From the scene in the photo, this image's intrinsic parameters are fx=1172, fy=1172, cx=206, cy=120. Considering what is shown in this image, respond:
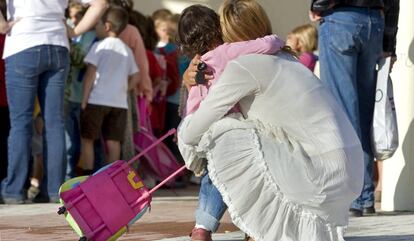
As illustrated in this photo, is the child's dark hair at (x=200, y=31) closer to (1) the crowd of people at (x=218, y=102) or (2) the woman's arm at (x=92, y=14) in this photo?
(1) the crowd of people at (x=218, y=102)

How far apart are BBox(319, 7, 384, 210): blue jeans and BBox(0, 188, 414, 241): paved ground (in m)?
0.50

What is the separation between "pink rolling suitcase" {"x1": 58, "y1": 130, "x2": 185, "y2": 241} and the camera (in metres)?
5.70

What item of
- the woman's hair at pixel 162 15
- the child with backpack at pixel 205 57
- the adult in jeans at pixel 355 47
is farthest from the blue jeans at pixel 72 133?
the child with backpack at pixel 205 57

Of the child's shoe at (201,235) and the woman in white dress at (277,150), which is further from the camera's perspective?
the child's shoe at (201,235)

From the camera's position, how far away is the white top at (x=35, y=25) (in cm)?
848

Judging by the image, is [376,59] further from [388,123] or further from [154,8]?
[154,8]

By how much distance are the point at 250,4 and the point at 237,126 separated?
669mm

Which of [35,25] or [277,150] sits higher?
[277,150]

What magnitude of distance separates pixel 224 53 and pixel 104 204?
94 centimetres

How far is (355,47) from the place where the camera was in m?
7.64

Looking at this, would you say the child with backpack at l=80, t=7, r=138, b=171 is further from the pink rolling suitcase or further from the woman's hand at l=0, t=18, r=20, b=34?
the pink rolling suitcase

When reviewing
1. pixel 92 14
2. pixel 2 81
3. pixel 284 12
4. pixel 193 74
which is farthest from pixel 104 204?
pixel 284 12

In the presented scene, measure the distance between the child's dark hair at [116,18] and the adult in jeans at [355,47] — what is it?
2733 millimetres

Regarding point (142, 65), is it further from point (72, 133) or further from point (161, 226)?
point (161, 226)
